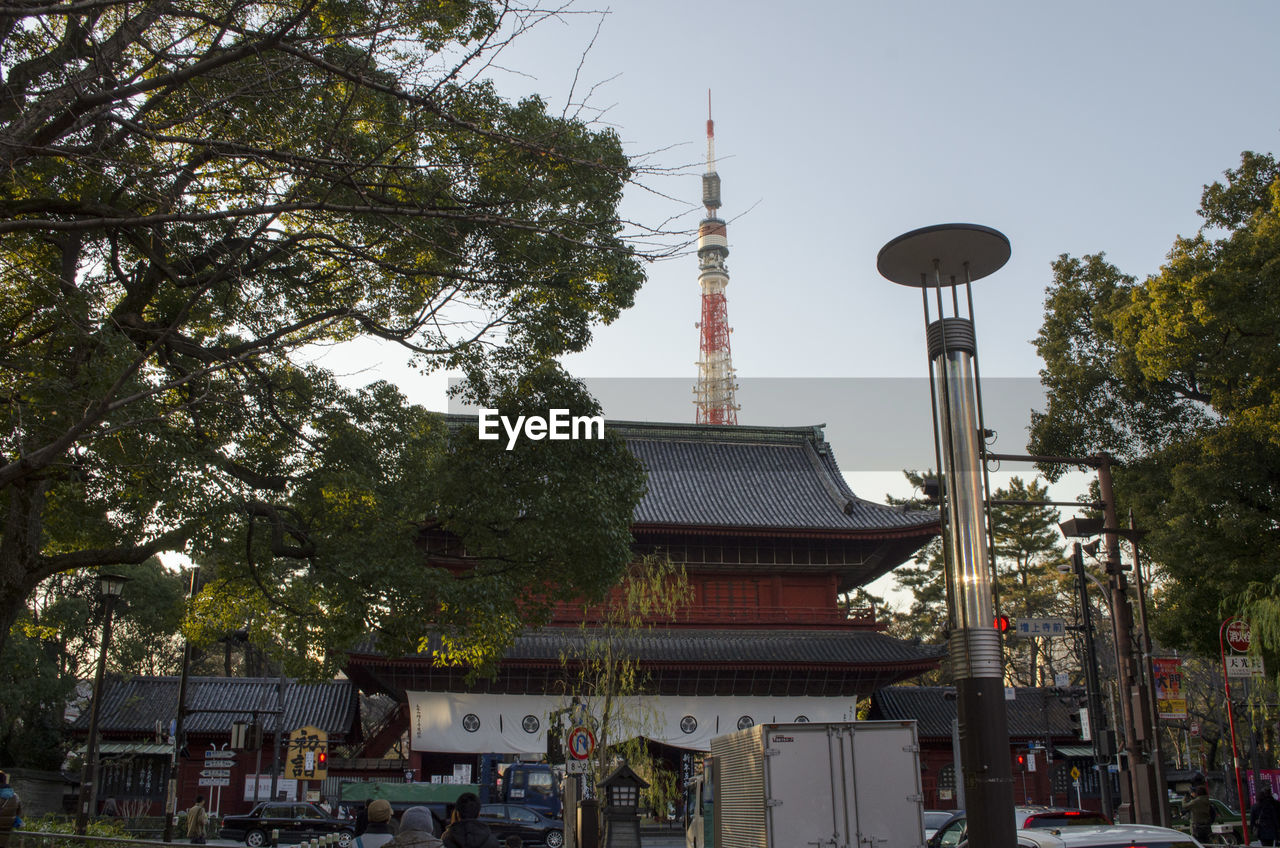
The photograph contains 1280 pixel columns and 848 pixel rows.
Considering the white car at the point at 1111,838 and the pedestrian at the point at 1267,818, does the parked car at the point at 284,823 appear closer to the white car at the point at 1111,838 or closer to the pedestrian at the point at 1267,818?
the pedestrian at the point at 1267,818

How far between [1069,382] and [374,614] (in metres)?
18.7

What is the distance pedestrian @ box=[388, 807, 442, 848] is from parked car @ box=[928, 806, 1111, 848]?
5872 mm

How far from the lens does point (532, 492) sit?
561 inches

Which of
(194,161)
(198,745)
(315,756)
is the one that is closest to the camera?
(194,161)

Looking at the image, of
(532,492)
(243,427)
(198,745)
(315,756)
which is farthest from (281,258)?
(198,745)

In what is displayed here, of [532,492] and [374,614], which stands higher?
[532,492]

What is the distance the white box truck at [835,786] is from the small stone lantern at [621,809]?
9985mm

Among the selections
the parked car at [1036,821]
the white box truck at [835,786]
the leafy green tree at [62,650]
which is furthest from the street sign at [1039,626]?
the leafy green tree at [62,650]

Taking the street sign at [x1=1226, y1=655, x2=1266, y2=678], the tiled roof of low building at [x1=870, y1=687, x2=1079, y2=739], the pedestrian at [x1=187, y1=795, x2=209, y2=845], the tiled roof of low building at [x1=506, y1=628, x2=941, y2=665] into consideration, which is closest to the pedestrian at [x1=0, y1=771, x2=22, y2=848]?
the pedestrian at [x1=187, y1=795, x2=209, y2=845]

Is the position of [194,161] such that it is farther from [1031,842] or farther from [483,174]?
[1031,842]

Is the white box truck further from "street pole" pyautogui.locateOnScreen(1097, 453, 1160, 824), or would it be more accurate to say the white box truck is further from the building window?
the building window

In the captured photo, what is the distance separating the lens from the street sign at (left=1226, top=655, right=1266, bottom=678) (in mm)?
17328

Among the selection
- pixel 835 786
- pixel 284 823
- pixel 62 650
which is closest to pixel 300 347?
pixel 835 786

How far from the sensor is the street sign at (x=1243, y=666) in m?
17.3
